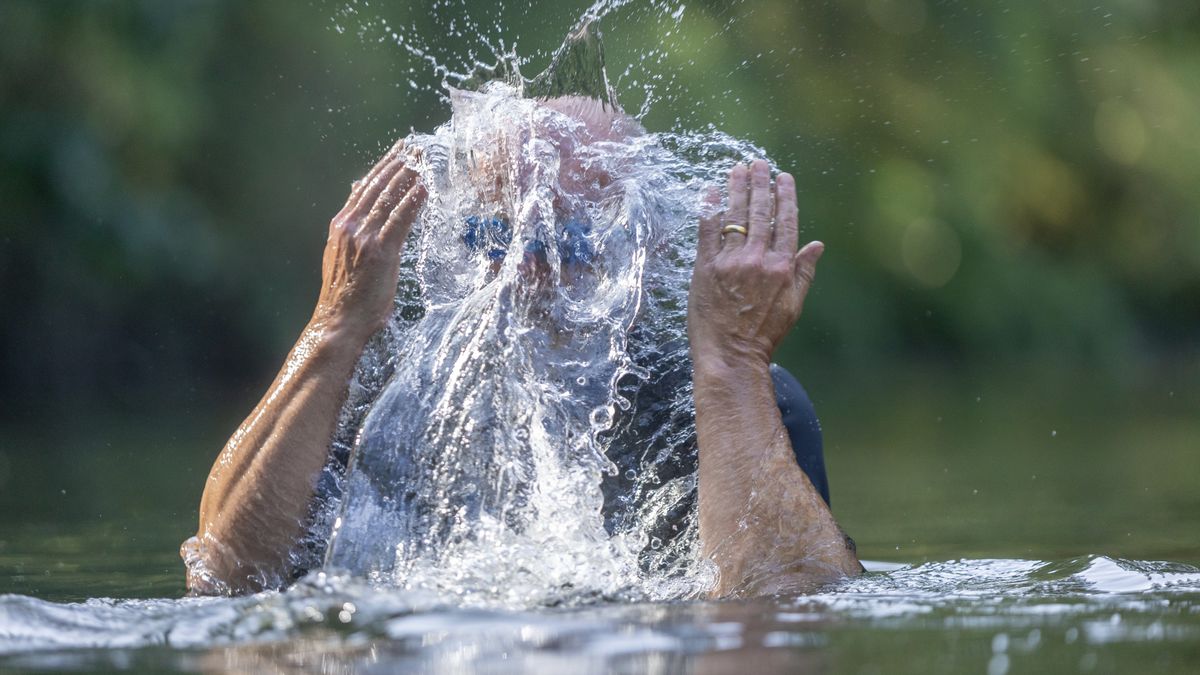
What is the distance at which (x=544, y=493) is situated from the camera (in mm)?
3201

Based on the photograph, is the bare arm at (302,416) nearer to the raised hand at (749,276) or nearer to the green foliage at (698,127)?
the raised hand at (749,276)

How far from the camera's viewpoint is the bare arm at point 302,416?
322 centimetres

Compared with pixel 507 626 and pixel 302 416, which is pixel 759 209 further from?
pixel 507 626

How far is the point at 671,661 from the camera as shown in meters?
2.27

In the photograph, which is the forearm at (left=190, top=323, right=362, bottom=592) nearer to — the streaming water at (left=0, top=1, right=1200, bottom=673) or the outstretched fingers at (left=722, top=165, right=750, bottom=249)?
the streaming water at (left=0, top=1, right=1200, bottom=673)

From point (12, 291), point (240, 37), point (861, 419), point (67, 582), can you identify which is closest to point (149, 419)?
point (12, 291)

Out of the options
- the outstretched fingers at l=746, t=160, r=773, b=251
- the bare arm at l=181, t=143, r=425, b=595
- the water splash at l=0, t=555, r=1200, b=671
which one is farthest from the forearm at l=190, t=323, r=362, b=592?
the outstretched fingers at l=746, t=160, r=773, b=251

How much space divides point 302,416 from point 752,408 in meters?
0.95

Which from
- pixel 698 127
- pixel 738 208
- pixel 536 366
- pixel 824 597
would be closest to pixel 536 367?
pixel 536 366

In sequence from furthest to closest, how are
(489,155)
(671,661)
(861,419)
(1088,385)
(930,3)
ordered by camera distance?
(930,3)
(1088,385)
(861,419)
(489,155)
(671,661)

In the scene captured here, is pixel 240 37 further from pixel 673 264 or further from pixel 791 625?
pixel 791 625

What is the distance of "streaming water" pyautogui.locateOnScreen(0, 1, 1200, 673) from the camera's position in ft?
8.25

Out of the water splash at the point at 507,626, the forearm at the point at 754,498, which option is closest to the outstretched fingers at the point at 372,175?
the forearm at the point at 754,498

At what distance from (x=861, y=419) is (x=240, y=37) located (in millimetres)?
6171
